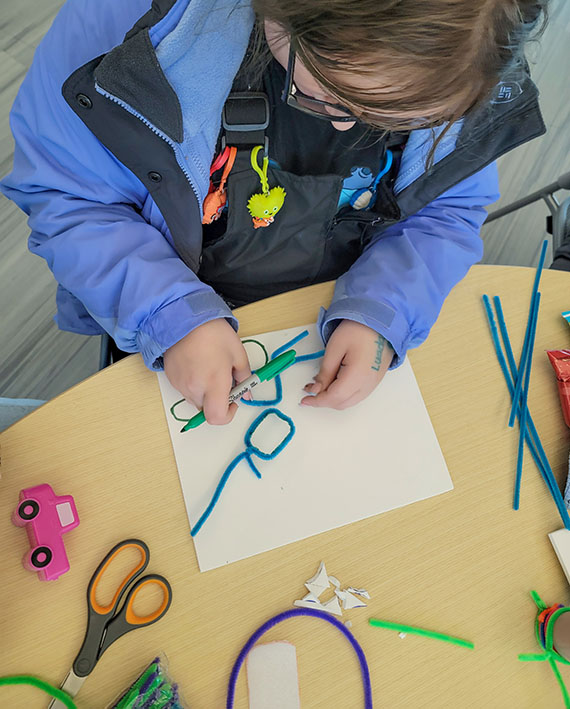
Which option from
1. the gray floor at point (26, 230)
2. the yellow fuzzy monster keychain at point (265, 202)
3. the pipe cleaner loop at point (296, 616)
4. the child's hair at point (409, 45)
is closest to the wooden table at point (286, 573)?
the pipe cleaner loop at point (296, 616)

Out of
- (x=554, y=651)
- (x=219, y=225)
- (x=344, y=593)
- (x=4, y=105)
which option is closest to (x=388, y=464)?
(x=344, y=593)

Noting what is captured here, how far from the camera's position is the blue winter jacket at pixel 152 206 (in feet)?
1.68

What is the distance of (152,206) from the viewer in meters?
0.61

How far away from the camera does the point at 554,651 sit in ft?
1.76

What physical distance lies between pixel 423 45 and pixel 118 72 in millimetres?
257

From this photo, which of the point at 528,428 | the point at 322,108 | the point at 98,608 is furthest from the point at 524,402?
the point at 98,608

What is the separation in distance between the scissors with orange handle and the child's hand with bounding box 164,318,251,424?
5.7 inches

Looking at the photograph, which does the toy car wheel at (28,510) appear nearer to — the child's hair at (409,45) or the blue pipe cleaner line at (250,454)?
the blue pipe cleaner line at (250,454)

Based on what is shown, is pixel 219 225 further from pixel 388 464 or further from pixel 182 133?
pixel 388 464

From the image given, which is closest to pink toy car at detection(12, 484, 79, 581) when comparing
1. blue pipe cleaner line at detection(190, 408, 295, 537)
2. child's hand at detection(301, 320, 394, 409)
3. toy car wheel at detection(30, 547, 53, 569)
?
toy car wheel at detection(30, 547, 53, 569)

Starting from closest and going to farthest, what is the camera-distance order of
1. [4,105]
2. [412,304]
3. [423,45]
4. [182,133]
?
1. [423,45]
2. [182,133]
3. [412,304]
4. [4,105]

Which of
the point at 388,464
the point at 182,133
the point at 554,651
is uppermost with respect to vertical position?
the point at 182,133

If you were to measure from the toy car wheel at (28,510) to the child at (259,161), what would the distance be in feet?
0.56

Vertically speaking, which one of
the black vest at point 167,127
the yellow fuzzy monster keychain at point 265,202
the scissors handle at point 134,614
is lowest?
the scissors handle at point 134,614
